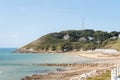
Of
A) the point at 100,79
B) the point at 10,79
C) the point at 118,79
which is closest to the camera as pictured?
the point at 118,79

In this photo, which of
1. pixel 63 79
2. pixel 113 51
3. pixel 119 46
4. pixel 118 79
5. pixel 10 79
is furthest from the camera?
pixel 119 46

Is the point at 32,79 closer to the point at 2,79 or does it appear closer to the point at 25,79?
the point at 25,79

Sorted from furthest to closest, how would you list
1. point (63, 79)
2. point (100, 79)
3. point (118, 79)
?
point (63, 79), point (100, 79), point (118, 79)

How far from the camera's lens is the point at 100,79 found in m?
26.7

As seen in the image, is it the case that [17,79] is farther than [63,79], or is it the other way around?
[17,79]

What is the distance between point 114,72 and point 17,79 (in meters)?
36.8

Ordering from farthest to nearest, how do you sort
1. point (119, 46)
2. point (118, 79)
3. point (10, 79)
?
point (119, 46), point (10, 79), point (118, 79)

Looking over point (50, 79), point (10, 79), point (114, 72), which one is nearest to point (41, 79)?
point (50, 79)

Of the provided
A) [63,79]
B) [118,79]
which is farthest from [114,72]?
[63,79]

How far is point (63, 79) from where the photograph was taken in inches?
1818

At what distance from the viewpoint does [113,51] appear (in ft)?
507

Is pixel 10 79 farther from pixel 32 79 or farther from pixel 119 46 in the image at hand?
pixel 119 46

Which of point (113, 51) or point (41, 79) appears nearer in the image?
point (41, 79)

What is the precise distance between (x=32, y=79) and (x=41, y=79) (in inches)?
49.7
